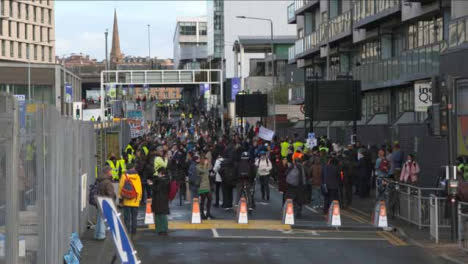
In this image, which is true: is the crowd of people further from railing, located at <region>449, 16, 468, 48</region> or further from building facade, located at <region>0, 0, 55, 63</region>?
building facade, located at <region>0, 0, 55, 63</region>

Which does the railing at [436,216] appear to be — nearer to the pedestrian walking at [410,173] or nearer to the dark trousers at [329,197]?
the pedestrian walking at [410,173]

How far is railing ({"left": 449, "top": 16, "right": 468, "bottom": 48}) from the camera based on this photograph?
2811cm

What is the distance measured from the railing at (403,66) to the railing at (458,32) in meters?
5.79

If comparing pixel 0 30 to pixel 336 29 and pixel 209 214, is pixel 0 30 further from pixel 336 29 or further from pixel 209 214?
pixel 209 214

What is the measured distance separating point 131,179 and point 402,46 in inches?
1168

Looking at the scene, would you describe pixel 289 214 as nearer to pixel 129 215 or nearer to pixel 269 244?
pixel 269 244

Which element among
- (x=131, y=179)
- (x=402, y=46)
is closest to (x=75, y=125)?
(x=131, y=179)

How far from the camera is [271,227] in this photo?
69.9ft

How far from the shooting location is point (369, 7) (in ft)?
153

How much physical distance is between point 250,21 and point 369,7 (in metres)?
75.8

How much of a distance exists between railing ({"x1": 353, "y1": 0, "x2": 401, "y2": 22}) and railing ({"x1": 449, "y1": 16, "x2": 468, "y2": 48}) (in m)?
→ 13.0

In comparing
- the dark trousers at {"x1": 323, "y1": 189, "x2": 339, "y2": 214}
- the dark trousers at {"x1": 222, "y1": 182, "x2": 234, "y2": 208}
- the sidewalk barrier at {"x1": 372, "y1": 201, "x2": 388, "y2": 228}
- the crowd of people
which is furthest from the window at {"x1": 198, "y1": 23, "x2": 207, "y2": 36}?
the sidewalk barrier at {"x1": 372, "y1": 201, "x2": 388, "y2": 228}

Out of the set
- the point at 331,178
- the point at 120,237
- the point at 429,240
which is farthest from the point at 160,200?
the point at 120,237

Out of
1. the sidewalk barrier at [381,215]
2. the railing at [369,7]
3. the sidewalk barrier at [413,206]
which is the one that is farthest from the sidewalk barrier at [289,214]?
the railing at [369,7]
